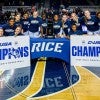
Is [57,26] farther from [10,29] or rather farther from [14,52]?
[14,52]

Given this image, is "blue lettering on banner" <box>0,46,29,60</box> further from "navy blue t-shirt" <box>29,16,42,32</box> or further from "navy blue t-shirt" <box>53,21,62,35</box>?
"navy blue t-shirt" <box>53,21,62,35</box>

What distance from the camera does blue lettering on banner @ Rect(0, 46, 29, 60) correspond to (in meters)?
11.0

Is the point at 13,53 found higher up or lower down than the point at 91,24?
lower down

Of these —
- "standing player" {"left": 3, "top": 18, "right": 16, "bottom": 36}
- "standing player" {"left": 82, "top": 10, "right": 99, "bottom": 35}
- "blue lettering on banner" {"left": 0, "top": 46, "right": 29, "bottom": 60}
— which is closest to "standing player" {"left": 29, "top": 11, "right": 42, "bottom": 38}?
"standing player" {"left": 3, "top": 18, "right": 16, "bottom": 36}

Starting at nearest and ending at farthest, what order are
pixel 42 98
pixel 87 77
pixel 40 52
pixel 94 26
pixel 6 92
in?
pixel 42 98 < pixel 6 92 < pixel 87 77 < pixel 40 52 < pixel 94 26

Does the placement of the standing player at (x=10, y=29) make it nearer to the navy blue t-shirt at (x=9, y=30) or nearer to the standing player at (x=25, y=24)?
the navy blue t-shirt at (x=9, y=30)

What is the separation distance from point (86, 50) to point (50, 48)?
1212 mm

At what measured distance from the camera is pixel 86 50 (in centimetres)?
1145

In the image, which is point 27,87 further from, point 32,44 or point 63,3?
point 63,3

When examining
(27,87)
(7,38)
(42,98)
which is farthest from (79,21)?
(42,98)

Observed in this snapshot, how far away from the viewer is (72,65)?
1170 centimetres

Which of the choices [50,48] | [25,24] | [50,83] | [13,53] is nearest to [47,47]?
[50,48]

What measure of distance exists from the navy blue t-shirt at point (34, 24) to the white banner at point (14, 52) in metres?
1.44

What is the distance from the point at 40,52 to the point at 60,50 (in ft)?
2.17
